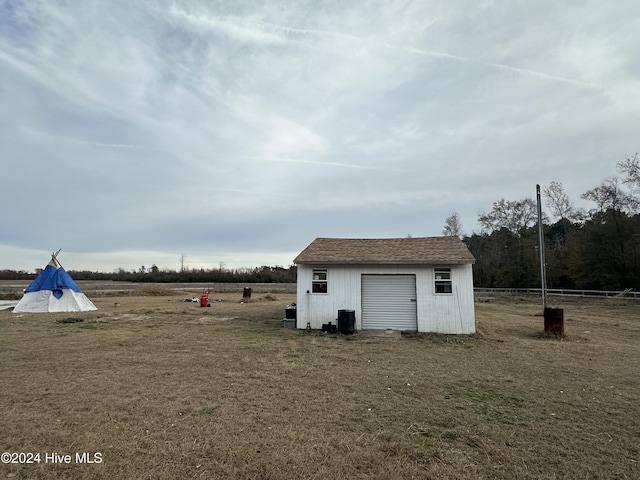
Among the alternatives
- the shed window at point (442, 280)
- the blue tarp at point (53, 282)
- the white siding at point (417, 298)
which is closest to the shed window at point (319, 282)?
the white siding at point (417, 298)

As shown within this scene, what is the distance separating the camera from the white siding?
13.1 metres

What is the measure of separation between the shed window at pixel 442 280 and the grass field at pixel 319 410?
9.15 ft

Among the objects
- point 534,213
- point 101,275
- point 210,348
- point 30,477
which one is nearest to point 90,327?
point 210,348

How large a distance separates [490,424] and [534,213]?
49.3m

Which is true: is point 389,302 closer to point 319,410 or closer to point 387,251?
point 387,251

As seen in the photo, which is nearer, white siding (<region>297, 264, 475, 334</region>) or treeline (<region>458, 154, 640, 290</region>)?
white siding (<region>297, 264, 475, 334</region>)

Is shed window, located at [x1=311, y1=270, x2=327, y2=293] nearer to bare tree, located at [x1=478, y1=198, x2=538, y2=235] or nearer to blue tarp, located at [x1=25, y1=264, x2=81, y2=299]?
blue tarp, located at [x1=25, y1=264, x2=81, y2=299]

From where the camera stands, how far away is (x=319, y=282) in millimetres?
14211

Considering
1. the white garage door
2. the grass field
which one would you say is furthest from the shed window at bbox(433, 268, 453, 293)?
the grass field

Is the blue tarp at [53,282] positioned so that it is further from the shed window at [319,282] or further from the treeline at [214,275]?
the treeline at [214,275]

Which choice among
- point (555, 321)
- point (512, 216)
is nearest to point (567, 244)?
point (512, 216)

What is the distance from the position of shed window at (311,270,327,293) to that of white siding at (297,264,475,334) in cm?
16

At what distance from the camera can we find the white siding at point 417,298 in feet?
43.1

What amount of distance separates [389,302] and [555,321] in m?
5.52
